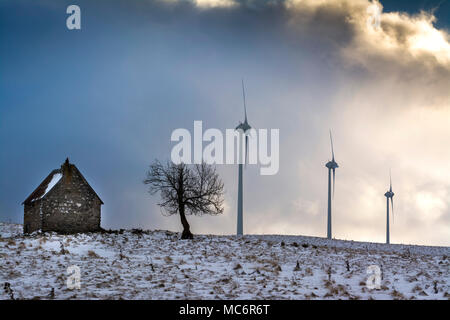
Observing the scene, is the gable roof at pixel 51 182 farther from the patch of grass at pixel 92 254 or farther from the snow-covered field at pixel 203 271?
the patch of grass at pixel 92 254

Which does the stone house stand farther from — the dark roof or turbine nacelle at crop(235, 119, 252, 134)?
turbine nacelle at crop(235, 119, 252, 134)

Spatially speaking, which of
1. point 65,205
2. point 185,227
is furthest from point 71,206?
point 185,227

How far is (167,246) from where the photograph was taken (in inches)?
1276

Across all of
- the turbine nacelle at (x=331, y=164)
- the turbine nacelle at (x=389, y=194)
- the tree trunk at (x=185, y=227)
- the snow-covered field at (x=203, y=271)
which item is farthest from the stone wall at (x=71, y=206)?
the turbine nacelle at (x=389, y=194)

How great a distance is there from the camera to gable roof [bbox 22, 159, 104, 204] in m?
40.3

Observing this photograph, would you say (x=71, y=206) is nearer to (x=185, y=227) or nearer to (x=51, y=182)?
(x=51, y=182)

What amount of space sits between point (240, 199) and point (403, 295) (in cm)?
3559

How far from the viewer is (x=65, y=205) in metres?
39.7

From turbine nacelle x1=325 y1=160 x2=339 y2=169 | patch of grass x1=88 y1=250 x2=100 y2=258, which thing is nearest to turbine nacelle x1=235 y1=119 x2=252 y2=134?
turbine nacelle x1=325 y1=160 x2=339 y2=169

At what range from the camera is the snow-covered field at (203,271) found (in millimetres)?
16250
